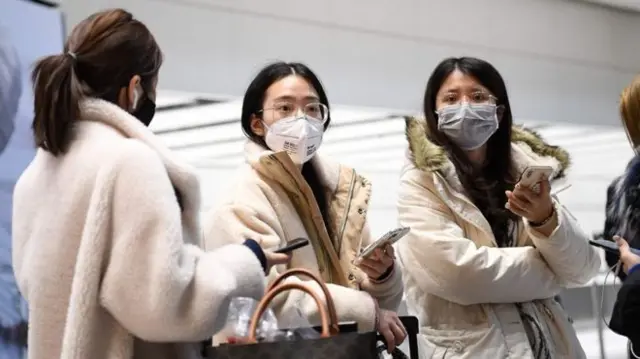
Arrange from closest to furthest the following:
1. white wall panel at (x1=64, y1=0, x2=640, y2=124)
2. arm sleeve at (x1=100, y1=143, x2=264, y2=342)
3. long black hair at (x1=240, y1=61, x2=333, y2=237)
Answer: arm sleeve at (x1=100, y1=143, x2=264, y2=342), long black hair at (x1=240, y1=61, x2=333, y2=237), white wall panel at (x1=64, y1=0, x2=640, y2=124)

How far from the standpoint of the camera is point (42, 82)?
1.67 metres

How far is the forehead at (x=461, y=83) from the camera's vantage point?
269 centimetres

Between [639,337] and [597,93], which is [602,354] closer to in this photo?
[597,93]

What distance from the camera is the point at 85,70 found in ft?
5.62

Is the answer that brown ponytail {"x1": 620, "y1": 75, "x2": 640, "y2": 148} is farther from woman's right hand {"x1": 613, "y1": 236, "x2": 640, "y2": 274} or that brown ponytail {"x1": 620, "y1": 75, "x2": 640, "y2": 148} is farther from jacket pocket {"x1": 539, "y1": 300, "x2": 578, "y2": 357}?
jacket pocket {"x1": 539, "y1": 300, "x2": 578, "y2": 357}

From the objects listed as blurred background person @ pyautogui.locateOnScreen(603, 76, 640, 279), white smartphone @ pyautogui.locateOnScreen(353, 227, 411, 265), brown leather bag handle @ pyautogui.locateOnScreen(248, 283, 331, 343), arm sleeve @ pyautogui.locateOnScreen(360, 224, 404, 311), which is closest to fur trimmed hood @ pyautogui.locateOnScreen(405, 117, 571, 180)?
blurred background person @ pyautogui.locateOnScreen(603, 76, 640, 279)

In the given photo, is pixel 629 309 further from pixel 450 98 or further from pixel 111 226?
pixel 111 226

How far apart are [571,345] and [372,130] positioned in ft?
10.00

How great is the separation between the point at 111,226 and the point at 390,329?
79 cm

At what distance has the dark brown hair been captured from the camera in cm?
167

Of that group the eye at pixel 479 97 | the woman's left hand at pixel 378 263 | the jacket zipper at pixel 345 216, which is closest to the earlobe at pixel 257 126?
the jacket zipper at pixel 345 216

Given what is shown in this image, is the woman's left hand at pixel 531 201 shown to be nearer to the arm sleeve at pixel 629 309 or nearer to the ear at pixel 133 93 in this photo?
the arm sleeve at pixel 629 309

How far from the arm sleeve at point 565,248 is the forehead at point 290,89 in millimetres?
783

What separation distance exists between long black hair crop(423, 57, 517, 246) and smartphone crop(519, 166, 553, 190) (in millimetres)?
272
